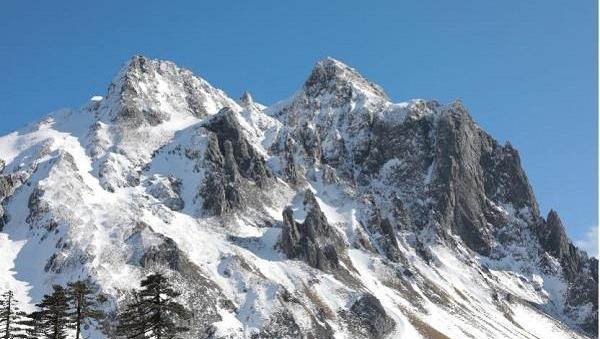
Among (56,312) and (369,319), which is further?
(369,319)

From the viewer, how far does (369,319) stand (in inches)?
7156

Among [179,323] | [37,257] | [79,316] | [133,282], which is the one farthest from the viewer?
[37,257]

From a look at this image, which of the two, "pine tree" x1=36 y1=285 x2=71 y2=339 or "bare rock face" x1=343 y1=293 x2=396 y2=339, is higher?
"bare rock face" x1=343 y1=293 x2=396 y2=339

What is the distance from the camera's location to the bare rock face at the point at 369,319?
178375 millimetres

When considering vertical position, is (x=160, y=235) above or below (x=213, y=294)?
above

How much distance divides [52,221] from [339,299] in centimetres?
6826

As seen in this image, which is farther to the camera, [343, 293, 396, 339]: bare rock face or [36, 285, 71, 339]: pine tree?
[343, 293, 396, 339]: bare rock face

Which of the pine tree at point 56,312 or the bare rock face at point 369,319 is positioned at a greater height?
the bare rock face at point 369,319

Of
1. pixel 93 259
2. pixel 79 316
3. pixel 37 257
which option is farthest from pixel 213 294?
pixel 79 316

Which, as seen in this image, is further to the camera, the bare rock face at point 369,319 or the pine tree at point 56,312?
the bare rock face at point 369,319

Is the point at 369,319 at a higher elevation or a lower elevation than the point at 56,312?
higher

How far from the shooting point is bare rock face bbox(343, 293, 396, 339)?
178 metres

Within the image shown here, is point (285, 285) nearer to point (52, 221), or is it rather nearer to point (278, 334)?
point (278, 334)

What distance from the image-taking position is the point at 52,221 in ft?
643
